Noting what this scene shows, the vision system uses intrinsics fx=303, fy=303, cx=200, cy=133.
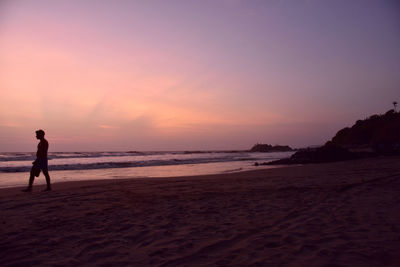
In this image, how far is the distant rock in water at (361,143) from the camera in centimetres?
2747

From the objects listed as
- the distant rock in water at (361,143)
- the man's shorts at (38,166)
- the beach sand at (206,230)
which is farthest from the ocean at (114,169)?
the beach sand at (206,230)

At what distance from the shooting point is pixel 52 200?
799 centimetres

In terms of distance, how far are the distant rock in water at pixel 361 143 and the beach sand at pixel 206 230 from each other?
20313 mm

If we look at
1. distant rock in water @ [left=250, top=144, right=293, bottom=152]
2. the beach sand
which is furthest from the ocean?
distant rock in water @ [left=250, top=144, right=293, bottom=152]

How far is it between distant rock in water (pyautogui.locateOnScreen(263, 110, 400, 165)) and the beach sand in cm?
2031

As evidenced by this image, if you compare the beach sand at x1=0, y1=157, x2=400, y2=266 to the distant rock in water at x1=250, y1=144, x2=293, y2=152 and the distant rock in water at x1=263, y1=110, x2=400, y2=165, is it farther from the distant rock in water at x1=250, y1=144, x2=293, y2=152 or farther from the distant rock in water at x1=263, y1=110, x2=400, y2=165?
the distant rock in water at x1=250, y1=144, x2=293, y2=152

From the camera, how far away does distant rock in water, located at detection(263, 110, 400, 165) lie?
27.5 metres

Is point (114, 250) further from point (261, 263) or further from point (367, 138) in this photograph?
point (367, 138)

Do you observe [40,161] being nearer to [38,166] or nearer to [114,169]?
[38,166]

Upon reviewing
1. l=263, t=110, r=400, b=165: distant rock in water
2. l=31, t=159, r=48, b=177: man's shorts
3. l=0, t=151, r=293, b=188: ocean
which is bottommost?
l=0, t=151, r=293, b=188: ocean

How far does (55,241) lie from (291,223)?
3.75 metres

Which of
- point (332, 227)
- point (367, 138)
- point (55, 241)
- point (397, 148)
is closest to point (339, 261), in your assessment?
point (332, 227)

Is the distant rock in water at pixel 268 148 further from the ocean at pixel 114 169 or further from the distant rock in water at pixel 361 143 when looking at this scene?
the ocean at pixel 114 169

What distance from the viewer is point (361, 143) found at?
5872 centimetres
